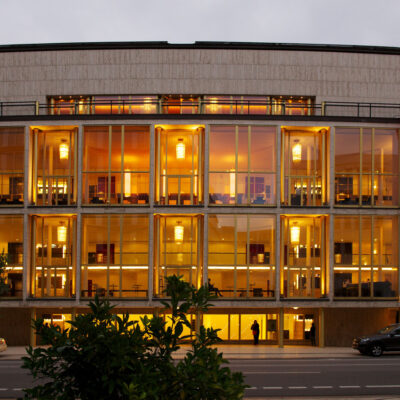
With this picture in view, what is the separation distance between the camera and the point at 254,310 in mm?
31859

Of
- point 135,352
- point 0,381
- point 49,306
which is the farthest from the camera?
point 49,306

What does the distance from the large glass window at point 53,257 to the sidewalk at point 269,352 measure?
11.5 feet

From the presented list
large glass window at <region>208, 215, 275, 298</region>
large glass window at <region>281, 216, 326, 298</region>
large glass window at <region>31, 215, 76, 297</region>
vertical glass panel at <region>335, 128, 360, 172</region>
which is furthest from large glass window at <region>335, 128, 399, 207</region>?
large glass window at <region>31, 215, 76, 297</region>

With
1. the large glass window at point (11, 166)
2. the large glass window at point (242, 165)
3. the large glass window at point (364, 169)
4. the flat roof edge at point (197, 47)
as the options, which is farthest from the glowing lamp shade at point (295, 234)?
the large glass window at point (11, 166)

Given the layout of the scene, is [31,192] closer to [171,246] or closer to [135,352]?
[171,246]

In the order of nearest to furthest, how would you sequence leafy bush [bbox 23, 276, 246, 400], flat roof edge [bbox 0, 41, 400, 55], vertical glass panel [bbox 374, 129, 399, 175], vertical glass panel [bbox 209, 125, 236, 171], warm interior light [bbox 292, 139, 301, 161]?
1. leafy bush [bbox 23, 276, 246, 400]
2. vertical glass panel [bbox 209, 125, 236, 171]
3. vertical glass panel [bbox 374, 129, 399, 175]
4. warm interior light [bbox 292, 139, 301, 161]
5. flat roof edge [bbox 0, 41, 400, 55]

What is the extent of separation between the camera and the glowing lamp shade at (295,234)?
1238 inches

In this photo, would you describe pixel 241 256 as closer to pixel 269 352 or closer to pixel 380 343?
pixel 269 352

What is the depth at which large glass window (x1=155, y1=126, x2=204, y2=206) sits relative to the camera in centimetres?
3150

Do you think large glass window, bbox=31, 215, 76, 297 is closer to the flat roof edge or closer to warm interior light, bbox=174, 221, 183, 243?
warm interior light, bbox=174, 221, 183, 243

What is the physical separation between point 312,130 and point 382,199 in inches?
211

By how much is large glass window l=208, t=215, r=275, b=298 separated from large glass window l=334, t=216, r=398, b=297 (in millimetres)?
3615

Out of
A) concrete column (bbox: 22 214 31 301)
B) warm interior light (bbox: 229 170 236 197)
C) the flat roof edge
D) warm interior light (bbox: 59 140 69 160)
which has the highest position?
the flat roof edge

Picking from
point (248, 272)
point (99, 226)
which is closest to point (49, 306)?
point (99, 226)
